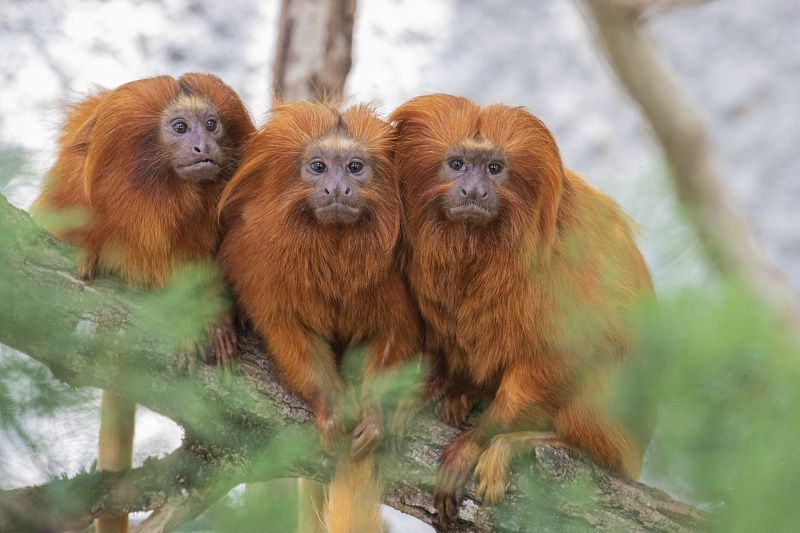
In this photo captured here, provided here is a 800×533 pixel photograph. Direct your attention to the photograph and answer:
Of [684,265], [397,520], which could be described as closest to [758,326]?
[684,265]

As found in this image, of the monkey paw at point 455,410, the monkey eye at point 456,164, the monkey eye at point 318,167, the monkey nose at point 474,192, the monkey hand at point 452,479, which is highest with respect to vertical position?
the monkey eye at point 456,164

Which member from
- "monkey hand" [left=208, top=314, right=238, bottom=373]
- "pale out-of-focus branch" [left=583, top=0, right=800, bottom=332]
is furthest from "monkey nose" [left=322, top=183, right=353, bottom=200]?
"pale out-of-focus branch" [left=583, top=0, right=800, bottom=332]

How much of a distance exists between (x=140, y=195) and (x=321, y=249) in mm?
621

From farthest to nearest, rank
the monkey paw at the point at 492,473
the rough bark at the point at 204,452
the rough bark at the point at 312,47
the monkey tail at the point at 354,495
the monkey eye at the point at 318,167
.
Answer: the rough bark at the point at 312,47 → the monkey eye at the point at 318,167 → the monkey tail at the point at 354,495 → the monkey paw at the point at 492,473 → the rough bark at the point at 204,452

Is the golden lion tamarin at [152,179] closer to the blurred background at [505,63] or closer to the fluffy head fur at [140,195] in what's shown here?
the fluffy head fur at [140,195]

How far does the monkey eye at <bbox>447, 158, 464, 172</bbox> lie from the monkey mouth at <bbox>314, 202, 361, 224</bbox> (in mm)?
323

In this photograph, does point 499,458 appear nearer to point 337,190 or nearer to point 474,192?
point 474,192

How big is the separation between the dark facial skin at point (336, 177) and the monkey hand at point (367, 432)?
0.60 meters

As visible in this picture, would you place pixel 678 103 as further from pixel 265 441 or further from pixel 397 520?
pixel 397 520

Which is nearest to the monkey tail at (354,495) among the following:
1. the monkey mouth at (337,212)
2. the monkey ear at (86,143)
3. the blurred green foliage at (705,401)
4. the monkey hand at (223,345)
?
the monkey hand at (223,345)

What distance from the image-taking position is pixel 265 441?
290cm

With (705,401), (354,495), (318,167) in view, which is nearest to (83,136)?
(318,167)

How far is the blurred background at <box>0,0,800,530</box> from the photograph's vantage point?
23.4ft

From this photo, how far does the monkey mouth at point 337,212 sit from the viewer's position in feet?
10.9
